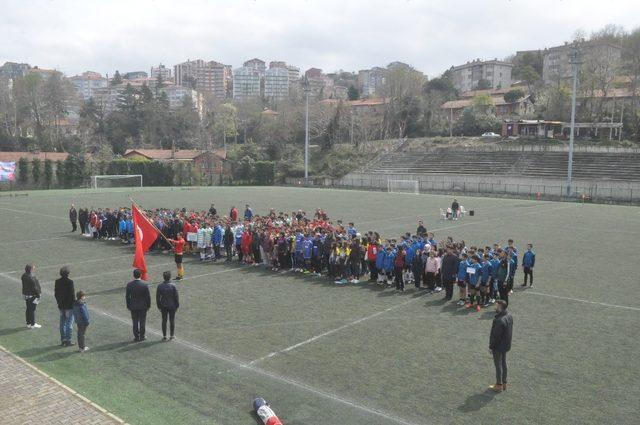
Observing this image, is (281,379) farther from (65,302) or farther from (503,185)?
(503,185)

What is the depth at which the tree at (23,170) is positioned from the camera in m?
62.5

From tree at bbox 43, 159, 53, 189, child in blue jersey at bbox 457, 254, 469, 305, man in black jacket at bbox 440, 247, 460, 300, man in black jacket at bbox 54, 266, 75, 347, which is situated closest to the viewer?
man in black jacket at bbox 54, 266, 75, 347

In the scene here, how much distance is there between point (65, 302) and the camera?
35.4 feet

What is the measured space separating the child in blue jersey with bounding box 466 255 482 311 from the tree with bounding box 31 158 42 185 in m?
62.6

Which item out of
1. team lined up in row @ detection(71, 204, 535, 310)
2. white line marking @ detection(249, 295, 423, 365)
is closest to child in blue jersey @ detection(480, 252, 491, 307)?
team lined up in row @ detection(71, 204, 535, 310)

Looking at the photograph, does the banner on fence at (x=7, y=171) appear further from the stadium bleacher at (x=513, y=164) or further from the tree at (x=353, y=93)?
the tree at (x=353, y=93)

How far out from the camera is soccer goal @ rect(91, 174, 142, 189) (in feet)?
215

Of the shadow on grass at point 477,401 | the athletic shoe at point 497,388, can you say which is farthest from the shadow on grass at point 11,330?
the athletic shoe at point 497,388

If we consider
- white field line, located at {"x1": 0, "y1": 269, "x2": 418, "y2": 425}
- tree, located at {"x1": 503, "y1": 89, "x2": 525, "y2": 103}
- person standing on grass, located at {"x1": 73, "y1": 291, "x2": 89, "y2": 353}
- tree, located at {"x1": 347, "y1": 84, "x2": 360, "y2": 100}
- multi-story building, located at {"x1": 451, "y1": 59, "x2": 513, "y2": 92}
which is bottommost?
white field line, located at {"x1": 0, "y1": 269, "x2": 418, "y2": 425}

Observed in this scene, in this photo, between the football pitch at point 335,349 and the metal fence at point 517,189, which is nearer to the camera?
the football pitch at point 335,349

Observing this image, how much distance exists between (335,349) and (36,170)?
6344 cm

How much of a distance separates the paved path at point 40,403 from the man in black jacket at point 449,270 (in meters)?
9.62

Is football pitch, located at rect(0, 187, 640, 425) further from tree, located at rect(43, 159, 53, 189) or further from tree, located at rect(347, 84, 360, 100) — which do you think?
tree, located at rect(347, 84, 360, 100)

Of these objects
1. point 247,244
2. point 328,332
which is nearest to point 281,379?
point 328,332
